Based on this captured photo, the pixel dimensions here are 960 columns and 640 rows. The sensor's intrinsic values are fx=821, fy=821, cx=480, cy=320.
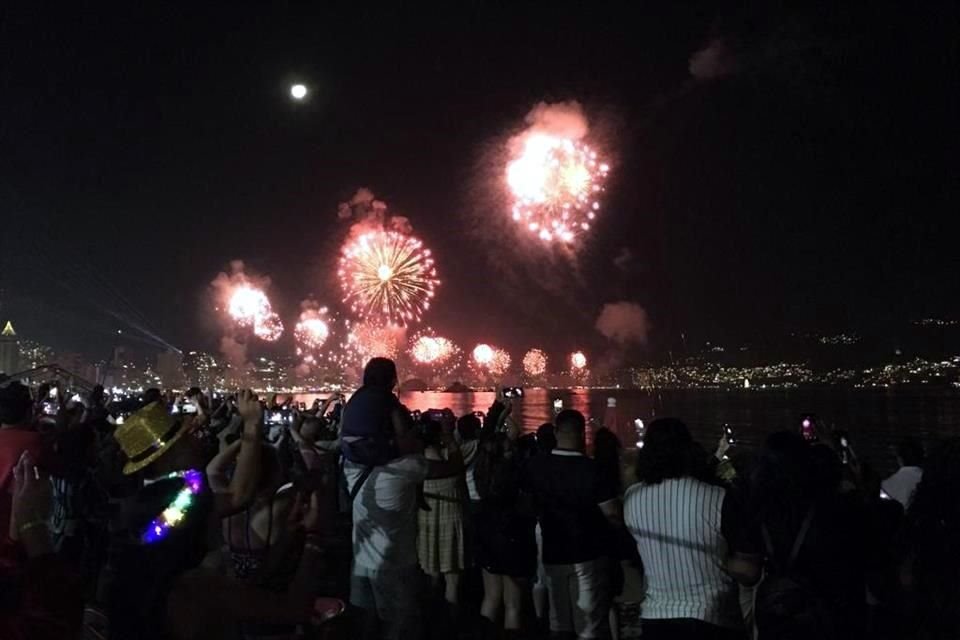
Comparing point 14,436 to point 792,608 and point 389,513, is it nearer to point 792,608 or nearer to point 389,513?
point 389,513

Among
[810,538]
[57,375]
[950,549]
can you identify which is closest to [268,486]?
[810,538]

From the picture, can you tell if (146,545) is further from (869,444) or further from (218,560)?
(869,444)

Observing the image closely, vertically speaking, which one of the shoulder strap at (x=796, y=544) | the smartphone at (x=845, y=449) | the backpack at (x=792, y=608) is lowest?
the backpack at (x=792, y=608)

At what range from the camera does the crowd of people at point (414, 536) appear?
9.49 ft

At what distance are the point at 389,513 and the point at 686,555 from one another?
6.01ft

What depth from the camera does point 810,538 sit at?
3723mm

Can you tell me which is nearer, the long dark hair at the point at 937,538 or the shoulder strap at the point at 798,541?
the long dark hair at the point at 937,538

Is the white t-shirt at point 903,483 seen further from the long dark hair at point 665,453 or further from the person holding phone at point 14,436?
the person holding phone at point 14,436

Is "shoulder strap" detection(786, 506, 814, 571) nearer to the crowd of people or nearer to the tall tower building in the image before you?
the crowd of people

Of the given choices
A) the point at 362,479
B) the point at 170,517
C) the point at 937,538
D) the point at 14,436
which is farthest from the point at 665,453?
the point at 14,436

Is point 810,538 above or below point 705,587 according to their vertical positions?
above

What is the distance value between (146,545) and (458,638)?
209 inches

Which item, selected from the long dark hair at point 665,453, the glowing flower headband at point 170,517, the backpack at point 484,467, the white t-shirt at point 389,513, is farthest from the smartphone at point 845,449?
the glowing flower headband at point 170,517

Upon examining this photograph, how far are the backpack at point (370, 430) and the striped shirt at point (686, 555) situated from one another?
5.25 ft
